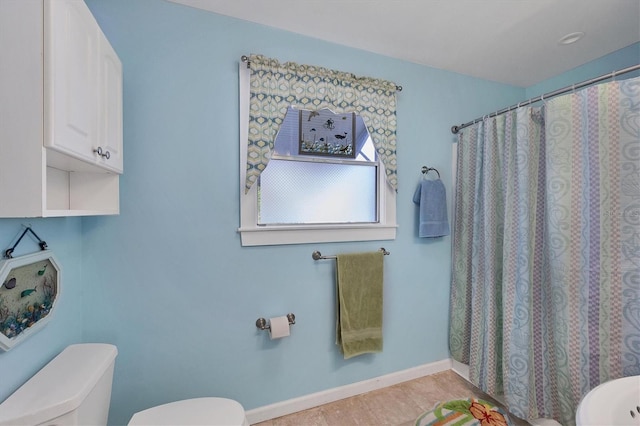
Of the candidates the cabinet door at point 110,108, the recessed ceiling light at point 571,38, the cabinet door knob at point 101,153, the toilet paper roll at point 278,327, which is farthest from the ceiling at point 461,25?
the toilet paper roll at point 278,327

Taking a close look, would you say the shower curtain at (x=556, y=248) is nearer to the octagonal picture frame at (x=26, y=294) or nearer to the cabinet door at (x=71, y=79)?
the cabinet door at (x=71, y=79)

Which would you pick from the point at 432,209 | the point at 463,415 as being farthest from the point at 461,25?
the point at 463,415

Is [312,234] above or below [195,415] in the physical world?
above

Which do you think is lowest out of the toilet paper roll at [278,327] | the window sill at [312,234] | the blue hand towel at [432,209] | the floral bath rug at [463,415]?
the floral bath rug at [463,415]

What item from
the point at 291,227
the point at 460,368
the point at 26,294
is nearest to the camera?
the point at 26,294

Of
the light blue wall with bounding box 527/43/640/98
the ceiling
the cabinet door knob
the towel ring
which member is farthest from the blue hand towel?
the cabinet door knob

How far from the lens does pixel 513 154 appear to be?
5.34 ft

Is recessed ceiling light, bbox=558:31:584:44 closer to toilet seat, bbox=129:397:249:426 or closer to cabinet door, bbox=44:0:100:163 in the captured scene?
cabinet door, bbox=44:0:100:163

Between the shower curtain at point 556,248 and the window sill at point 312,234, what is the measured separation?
2.35ft

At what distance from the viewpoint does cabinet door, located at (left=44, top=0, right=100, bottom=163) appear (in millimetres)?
753

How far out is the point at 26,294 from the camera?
97 cm

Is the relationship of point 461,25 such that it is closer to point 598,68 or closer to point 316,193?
Answer: point 598,68

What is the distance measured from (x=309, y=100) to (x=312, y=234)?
84 centimetres

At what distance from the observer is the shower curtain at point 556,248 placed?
121 centimetres
